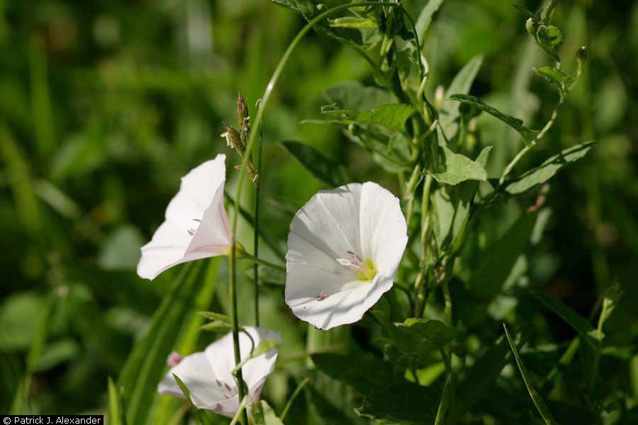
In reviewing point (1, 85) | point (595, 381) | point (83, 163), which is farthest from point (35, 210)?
point (595, 381)

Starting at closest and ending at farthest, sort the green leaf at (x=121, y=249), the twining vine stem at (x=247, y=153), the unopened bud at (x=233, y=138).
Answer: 1. the twining vine stem at (x=247, y=153)
2. the unopened bud at (x=233, y=138)
3. the green leaf at (x=121, y=249)

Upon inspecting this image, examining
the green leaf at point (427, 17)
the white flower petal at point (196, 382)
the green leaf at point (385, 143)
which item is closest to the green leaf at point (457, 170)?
the green leaf at point (385, 143)

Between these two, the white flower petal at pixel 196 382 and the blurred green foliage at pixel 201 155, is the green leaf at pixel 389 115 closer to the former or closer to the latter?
the blurred green foliage at pixel 201 155

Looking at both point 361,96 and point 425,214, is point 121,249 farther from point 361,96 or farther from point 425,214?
point 425,214

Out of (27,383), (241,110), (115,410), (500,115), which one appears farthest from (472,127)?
(27,383)

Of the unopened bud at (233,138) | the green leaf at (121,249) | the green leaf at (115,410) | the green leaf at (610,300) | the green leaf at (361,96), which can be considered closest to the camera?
the unopened bud at (233,138)
